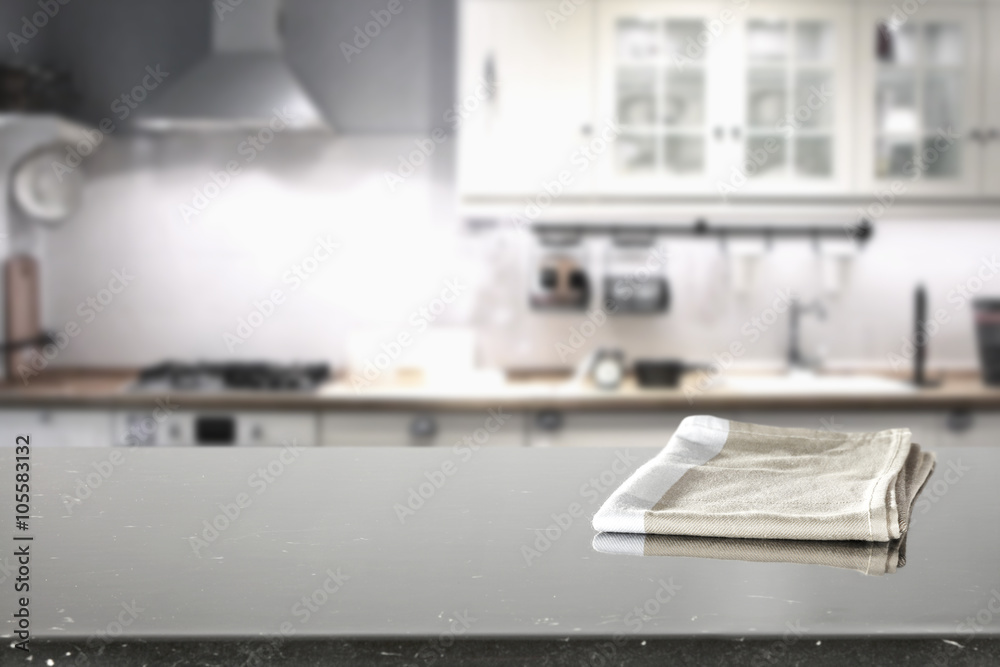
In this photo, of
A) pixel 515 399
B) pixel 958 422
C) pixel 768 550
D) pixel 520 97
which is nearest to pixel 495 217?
pixel 520 97

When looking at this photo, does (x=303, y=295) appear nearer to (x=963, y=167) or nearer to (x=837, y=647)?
(x=963, y=167)

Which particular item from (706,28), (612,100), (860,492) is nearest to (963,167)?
(706,28)

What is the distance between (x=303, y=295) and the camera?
3.00m

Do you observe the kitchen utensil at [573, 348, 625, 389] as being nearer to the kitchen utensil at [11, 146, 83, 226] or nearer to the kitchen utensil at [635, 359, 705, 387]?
the kitchen utensil at [635, 359, 705, 387]

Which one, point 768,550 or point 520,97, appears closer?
point 768,550

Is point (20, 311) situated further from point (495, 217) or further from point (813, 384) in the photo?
point (813, 384)

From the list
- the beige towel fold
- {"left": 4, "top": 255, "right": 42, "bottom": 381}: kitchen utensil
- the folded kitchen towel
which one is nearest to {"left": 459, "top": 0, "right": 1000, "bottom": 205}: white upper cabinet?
{"left": 4, "top": 255, "right": 42, "bottom": 381}: kitchen utensil

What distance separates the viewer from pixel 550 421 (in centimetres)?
242

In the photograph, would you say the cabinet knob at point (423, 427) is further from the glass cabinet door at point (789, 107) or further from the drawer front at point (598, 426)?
the glass cabinet door at point (789, 107)

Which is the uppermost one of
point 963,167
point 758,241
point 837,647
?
point 963,167

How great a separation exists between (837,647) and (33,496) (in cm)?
65

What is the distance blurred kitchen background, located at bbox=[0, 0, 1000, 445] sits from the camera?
2.47m

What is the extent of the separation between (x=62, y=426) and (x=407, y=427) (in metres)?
0.92

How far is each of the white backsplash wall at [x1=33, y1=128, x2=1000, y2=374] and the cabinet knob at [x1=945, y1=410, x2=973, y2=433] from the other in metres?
0.58
